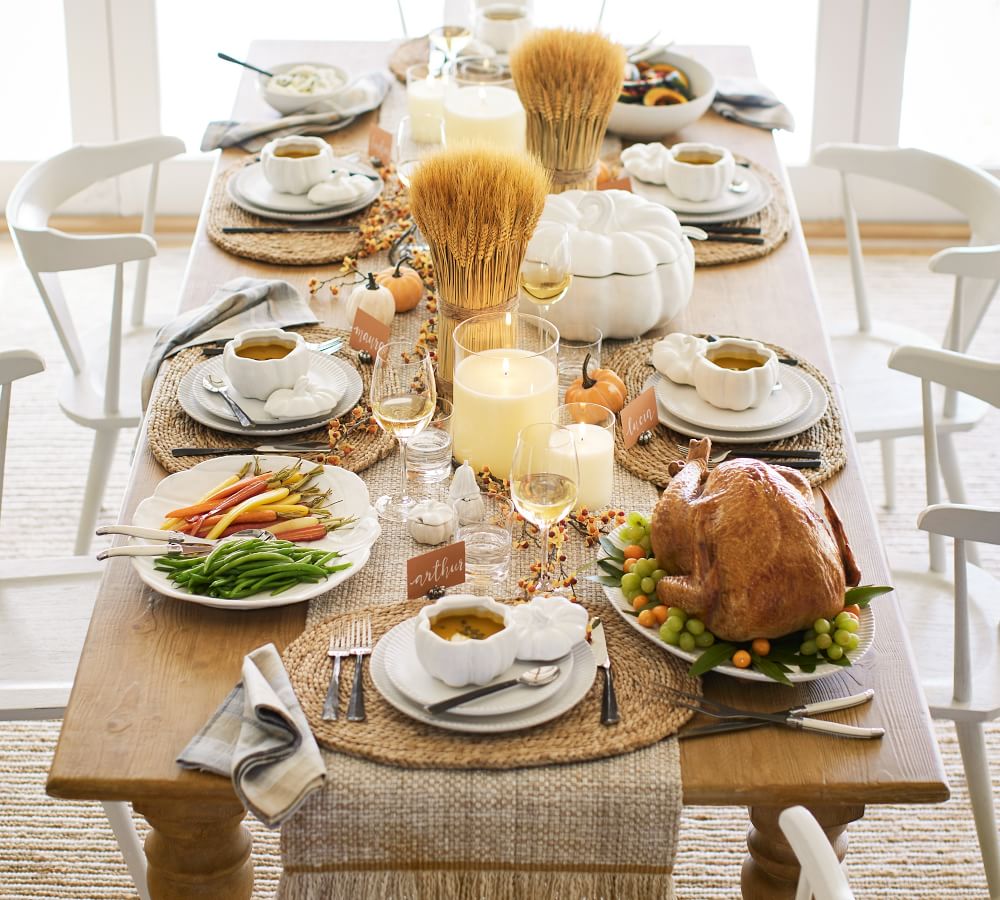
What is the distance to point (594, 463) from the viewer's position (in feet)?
5.19

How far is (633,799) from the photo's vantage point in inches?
47.4

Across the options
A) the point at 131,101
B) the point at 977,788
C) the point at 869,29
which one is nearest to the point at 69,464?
the point at 131,101

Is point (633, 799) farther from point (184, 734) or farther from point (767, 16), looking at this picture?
point (767, 16)

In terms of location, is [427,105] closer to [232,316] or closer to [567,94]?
[567,94]

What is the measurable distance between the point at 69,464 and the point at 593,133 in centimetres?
176

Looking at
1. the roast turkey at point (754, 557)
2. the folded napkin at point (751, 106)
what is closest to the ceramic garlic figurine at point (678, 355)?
the roast turkey at point (754, 557)

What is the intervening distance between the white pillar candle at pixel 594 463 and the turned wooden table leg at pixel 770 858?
418 millimetres

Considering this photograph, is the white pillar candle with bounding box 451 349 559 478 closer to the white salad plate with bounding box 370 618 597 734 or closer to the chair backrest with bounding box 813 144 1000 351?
the white salad plate with bounding box 370 618 597 734

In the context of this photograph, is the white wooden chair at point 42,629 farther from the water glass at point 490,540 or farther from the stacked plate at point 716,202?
the stacked plate at point 716,202

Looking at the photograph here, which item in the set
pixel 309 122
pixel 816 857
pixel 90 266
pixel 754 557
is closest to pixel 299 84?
pixel 309 122

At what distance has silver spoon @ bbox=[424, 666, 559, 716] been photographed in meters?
1.25

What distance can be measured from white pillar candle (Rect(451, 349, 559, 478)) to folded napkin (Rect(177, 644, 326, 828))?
47 cm

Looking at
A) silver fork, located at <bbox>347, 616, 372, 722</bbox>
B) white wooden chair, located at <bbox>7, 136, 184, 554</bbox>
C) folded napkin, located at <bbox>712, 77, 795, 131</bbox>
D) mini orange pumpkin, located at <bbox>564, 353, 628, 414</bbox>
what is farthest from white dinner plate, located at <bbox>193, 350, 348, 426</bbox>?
folded napkin, located at <bbox>712, 77, 795, 131</bbox>

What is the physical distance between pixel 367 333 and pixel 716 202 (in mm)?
828
